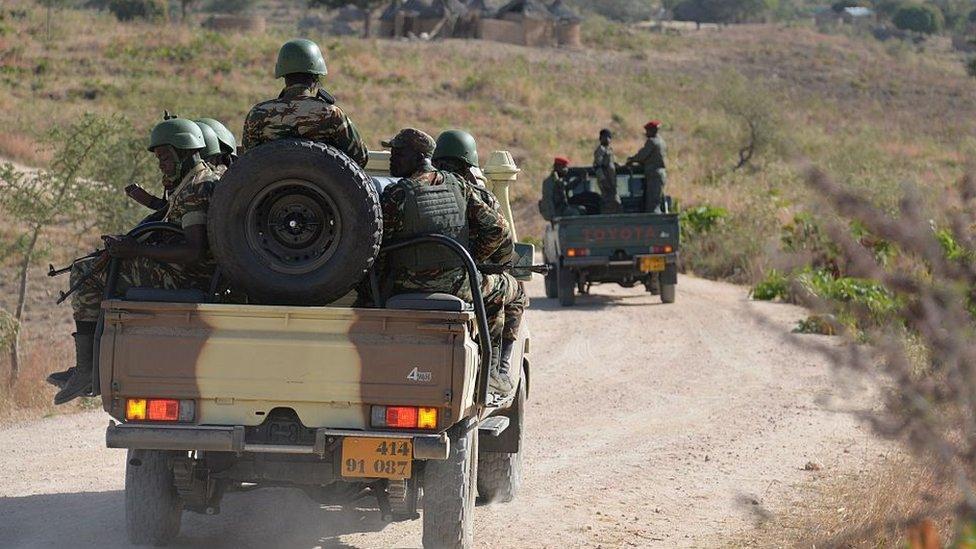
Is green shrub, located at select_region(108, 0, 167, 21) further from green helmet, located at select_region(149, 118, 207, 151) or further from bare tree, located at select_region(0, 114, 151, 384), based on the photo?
green helmet, located at select_region(149, 118, 207, 151)

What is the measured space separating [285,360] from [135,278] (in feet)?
→ 3.96

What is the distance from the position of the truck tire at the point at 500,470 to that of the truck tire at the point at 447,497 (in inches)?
63.6

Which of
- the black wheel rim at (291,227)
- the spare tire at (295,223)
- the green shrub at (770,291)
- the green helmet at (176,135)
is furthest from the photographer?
the green shrub at (770,291)

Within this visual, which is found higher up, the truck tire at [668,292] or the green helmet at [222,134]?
the green helmet at [222,134]

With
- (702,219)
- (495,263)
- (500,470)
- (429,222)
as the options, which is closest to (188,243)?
(429,222)

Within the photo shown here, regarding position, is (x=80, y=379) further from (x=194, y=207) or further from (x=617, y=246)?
(x=617, y=246)

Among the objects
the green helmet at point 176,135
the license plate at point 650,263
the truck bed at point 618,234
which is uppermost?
the green helmet at point 176,135

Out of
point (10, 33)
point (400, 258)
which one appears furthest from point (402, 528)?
point (10, 33)

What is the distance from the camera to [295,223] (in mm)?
6613

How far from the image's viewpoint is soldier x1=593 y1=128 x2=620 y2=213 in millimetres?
20047

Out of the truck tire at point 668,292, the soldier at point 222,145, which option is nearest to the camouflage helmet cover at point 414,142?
the soldier at point 222,145

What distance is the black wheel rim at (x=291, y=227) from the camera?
21.6 ft

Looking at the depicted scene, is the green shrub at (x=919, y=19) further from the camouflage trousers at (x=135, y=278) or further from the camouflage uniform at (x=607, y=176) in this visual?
the camouflage trousers at (x=135, y=278)

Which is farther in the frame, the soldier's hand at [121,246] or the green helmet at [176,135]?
the green helmet at [176,135]
